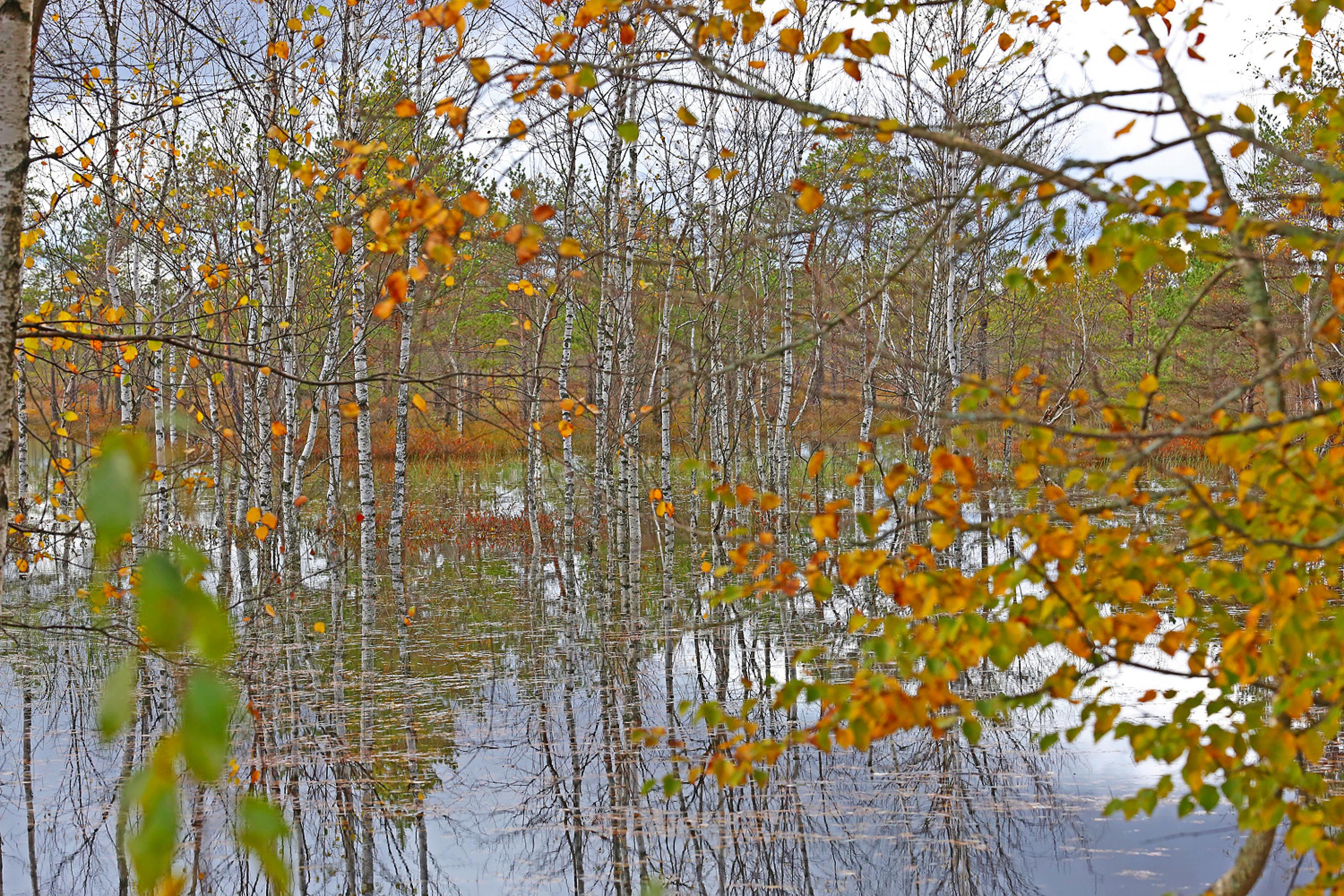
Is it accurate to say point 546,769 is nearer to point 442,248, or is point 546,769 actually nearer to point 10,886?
point 10,886

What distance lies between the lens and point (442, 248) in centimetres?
221

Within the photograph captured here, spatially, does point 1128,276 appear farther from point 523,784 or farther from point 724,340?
point 724,340

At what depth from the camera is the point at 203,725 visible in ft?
2.10

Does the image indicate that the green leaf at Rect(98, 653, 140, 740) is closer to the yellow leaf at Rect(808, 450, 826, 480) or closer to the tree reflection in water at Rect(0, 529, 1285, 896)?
the yellow leaf at Rect(808, 450, 826, 480)

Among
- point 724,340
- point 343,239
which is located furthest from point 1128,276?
point 724,340

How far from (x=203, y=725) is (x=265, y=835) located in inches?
4.4

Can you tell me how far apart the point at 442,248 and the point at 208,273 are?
13.4ft

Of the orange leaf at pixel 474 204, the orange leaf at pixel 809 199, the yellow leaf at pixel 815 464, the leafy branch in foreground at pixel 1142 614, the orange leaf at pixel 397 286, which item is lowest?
the leafy branch in foreground at pixel 1142 614

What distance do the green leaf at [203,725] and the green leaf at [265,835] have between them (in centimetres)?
4

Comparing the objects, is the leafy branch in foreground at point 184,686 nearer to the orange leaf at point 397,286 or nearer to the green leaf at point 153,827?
the green leaf at point 153,827

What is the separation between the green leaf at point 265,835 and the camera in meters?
0.67

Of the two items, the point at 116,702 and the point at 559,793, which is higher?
the point at 116,702

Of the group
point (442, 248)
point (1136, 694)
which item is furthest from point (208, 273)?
point (1136, 694)

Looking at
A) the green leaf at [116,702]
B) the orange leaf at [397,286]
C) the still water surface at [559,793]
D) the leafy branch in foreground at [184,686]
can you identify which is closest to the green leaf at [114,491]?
the leafy branch in foreground at [184,686]
